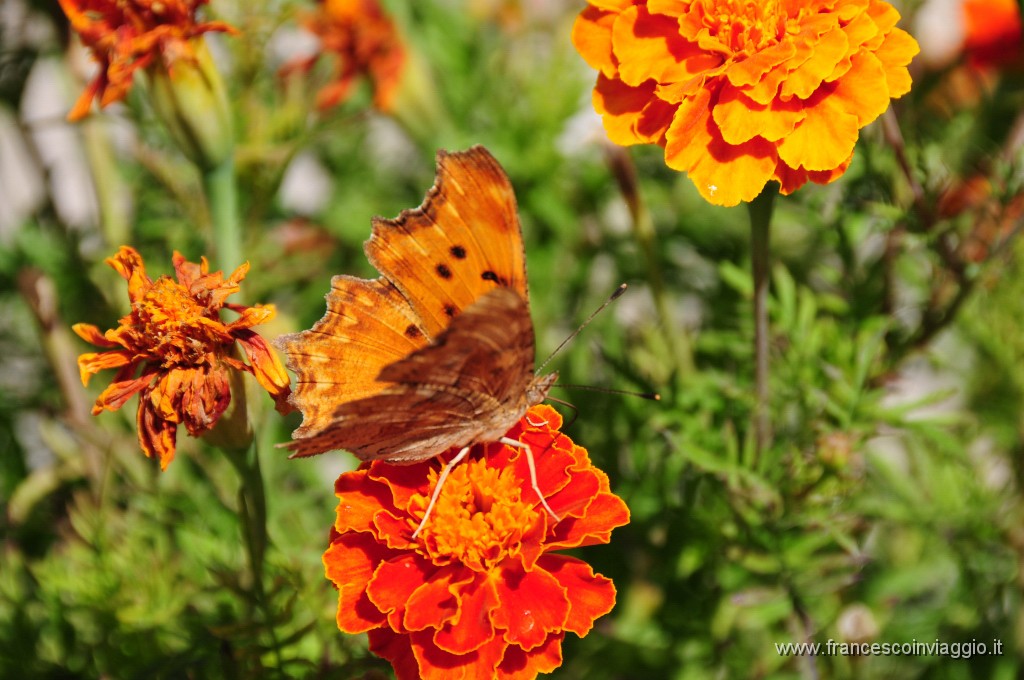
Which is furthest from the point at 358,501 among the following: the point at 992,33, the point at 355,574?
the point at 992,33

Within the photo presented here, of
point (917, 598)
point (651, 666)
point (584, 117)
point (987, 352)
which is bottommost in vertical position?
point (917, 598)

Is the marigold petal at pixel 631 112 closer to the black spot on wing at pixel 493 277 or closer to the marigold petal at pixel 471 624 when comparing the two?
the black spot on wing at pixel 493 277

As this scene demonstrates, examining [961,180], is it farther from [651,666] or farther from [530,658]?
[530,658]

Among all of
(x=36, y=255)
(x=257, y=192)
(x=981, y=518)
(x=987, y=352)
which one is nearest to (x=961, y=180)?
(x=987, y=352)

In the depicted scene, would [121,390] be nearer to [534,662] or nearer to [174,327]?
[174,327]

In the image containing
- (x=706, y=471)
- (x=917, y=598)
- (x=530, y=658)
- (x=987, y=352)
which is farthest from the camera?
(x=917, y=598)

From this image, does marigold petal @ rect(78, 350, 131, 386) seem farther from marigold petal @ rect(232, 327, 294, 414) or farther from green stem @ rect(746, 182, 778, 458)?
green stem @ rect(746, 182, 778, 458)

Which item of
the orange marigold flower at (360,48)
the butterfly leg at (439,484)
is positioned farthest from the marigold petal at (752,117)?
the orange marigold flower at (360,48)
